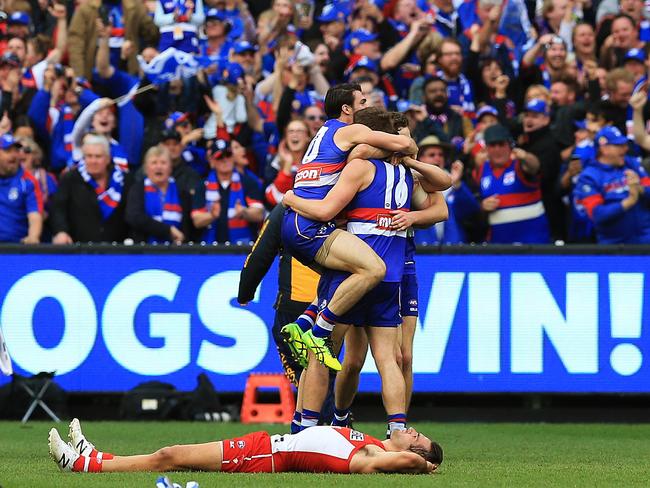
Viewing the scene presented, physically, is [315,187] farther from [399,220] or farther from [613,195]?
[613,195]

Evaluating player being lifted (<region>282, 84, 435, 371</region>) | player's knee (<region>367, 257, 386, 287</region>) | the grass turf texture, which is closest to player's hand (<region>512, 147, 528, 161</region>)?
the grass turf texture

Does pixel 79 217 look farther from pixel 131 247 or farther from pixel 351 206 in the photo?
pixel 351 206

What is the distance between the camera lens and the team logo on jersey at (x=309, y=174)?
1026 centimetres

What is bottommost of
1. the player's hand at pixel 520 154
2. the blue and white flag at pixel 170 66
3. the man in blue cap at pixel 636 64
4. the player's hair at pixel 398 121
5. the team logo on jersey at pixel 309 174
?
the player's hand at pixel 520 154

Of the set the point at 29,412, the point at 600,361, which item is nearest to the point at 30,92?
the point at 29,412

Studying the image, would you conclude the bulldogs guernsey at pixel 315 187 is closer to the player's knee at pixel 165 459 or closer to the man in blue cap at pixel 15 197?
the player's knee at pixel 165 459

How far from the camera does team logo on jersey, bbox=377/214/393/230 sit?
10.1m

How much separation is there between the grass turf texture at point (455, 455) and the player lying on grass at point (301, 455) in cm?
7

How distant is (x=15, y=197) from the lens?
16.0 metres

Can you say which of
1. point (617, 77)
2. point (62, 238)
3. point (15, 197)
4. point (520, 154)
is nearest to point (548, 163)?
point (520, 154)

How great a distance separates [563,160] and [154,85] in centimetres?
525

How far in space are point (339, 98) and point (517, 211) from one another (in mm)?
5850

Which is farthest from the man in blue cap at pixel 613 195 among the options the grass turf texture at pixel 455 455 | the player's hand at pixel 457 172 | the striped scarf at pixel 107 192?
the striped scarf at pixel 107 192

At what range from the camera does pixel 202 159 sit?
57.4ft
